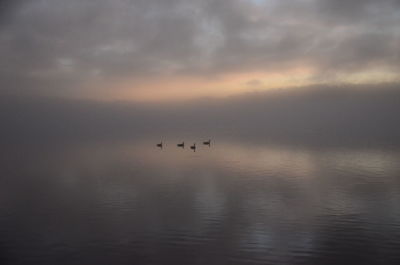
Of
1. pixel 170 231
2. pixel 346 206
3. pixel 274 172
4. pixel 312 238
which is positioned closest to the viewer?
pixel 312 238

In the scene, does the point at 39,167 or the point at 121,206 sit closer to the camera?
the point at 121,206

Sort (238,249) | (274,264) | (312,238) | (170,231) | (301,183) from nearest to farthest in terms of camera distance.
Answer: (274,264) < (238,249) < (312,238) < (170,231) < (301,183)

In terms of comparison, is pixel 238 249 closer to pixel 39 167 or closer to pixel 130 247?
pixel 130 247

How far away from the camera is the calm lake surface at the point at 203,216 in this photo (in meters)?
19.8

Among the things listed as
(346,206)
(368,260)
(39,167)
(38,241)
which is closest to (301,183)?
(346,206)

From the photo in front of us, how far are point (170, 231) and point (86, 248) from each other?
543 cm

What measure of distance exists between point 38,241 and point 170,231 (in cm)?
808

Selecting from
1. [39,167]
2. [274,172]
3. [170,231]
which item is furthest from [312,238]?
[39,167]

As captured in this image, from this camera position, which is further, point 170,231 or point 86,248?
point 170,231

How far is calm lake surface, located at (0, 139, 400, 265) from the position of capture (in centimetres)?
1977

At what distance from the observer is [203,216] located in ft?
88.4

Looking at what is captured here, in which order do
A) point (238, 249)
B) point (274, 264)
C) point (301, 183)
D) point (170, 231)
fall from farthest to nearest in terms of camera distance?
point (301, 183)
point (170, 231)
point (238, 249)
point (274, 264)

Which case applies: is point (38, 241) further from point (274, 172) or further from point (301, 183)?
point (274, 172)

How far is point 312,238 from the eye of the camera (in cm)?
2188
